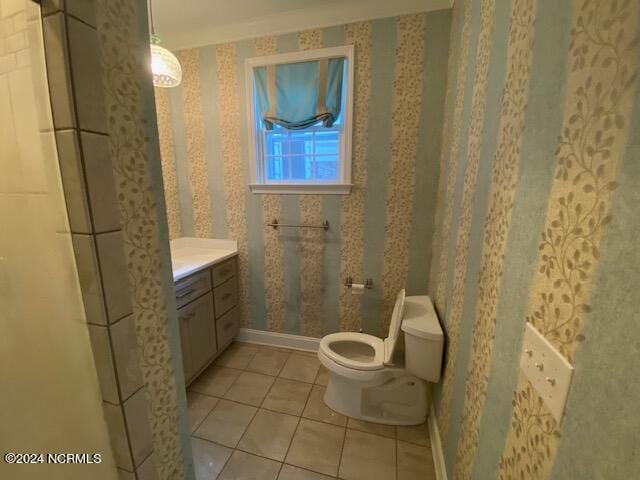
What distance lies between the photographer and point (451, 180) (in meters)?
1.48

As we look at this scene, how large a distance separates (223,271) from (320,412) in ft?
4.10

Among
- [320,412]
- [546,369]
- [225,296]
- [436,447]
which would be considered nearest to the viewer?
[546,369]

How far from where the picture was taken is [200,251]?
7.72ft

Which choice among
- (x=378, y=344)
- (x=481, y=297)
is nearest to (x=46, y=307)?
(x=481, y=297)

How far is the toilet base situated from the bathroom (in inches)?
0.5

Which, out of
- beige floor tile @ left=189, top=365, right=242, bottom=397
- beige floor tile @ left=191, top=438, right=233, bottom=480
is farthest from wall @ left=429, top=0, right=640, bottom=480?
beige floor tile @ left=189, top=365, right=242, bottom=397

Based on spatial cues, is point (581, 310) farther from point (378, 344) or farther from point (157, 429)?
point (378, 344)

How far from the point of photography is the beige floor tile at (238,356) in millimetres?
2188

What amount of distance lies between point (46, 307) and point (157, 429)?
0.46 m

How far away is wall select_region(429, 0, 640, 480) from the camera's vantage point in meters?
0.37

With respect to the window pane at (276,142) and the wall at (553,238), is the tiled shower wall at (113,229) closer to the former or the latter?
the wall at (553,238)

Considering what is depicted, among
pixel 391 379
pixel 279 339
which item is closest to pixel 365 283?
pixel 391 379

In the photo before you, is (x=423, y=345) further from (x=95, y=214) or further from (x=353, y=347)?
(x=95, y=214)

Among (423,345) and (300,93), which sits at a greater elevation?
(300,93)
